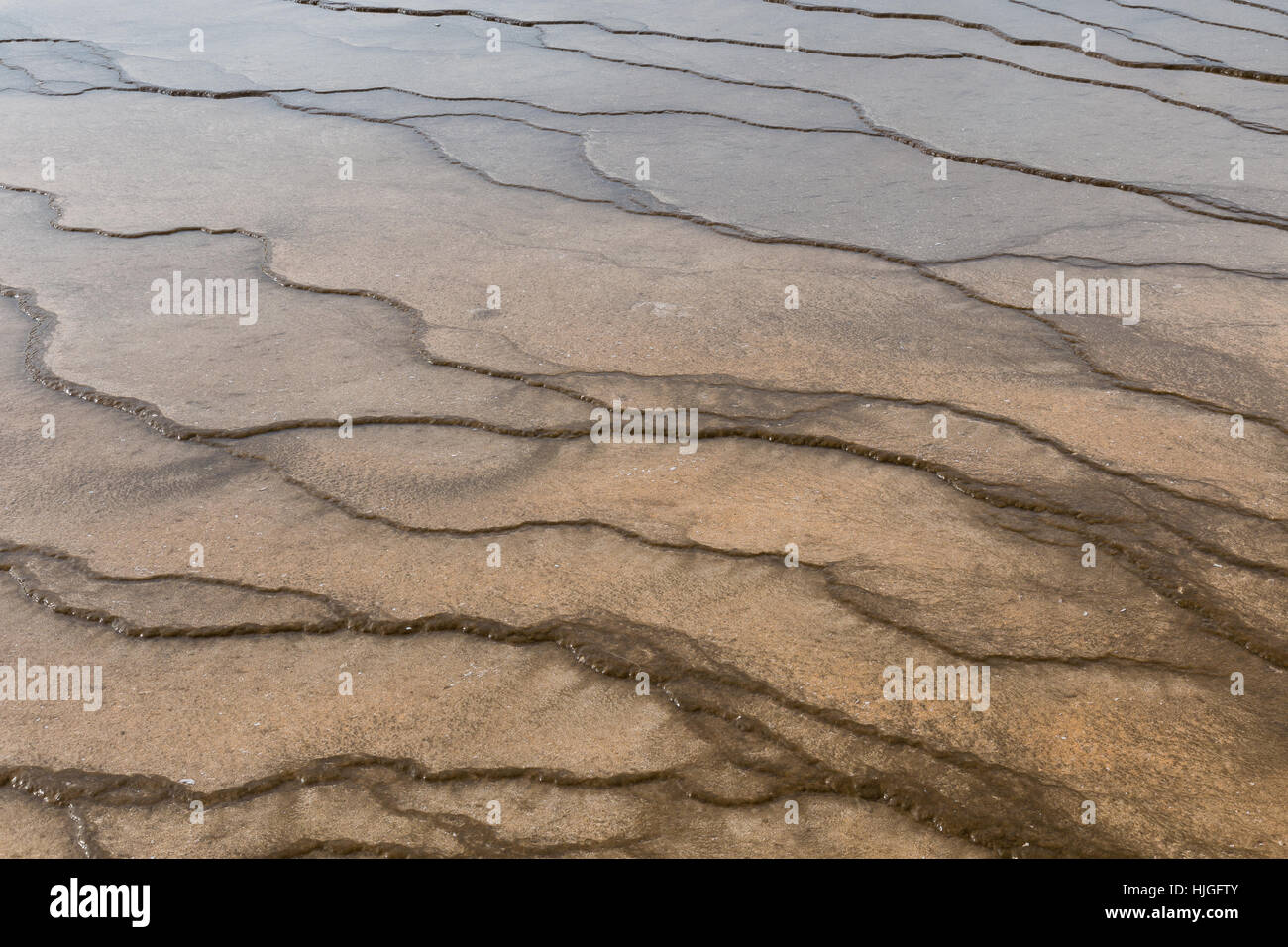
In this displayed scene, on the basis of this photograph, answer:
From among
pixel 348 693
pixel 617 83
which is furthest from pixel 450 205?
pixel 348 693

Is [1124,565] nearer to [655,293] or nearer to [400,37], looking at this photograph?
[655,293]

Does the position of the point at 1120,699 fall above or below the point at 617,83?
below

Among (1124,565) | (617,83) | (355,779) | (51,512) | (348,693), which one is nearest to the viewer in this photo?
(355,779)

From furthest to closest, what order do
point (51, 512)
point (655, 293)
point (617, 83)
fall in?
point (617, 83) → point (655, 293) → point (51, 512)

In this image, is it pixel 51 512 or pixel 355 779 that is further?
pixel 51 512

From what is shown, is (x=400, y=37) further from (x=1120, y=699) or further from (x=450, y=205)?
(x=1120, y=699)

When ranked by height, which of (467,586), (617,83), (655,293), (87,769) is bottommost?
(87,769)

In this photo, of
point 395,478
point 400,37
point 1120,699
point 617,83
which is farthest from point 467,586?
point 400,37
